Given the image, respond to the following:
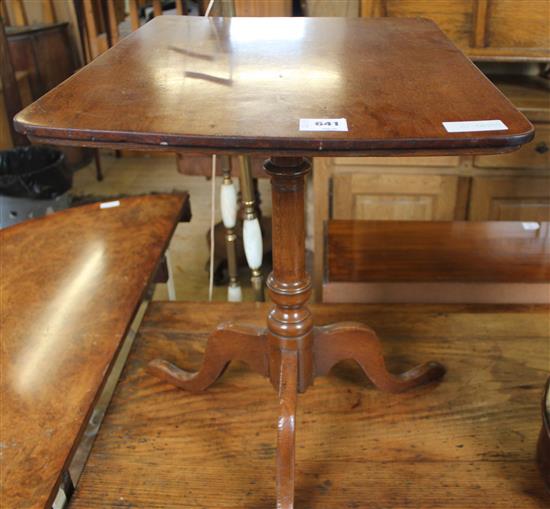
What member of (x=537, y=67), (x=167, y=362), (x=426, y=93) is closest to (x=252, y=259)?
(x=167, y=362)

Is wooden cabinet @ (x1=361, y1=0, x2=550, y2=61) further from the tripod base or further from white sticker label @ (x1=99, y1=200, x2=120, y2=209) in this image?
the tripod base

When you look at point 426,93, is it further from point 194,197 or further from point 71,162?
point 71,162

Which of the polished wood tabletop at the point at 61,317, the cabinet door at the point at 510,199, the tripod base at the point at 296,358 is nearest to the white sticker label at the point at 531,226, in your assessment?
the cabinet door at the point at 510,199

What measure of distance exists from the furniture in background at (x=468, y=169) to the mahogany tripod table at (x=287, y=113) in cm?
67

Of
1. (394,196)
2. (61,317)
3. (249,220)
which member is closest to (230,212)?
(249,220)

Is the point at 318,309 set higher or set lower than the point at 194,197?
higher

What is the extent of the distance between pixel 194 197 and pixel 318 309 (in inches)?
77.6

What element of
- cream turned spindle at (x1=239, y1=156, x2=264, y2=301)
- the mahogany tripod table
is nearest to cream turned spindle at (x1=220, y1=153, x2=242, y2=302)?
cream turned spindle at (x1=239, y1=156, x2=264, y2=301)

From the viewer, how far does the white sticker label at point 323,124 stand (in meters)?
0.63

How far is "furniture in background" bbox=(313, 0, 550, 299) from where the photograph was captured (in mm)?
1687

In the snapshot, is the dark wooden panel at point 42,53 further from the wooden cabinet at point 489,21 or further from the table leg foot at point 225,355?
the table leg foot at point 225,355

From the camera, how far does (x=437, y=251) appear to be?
1.49 metres

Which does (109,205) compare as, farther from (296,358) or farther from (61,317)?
(296,358)

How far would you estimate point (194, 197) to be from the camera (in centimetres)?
318
